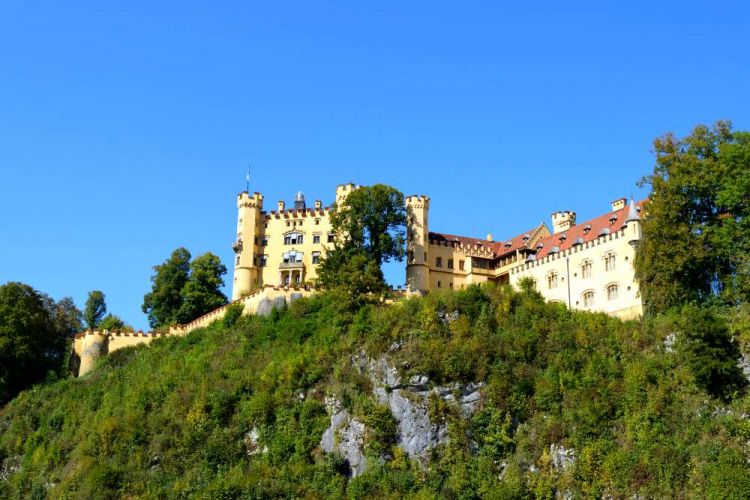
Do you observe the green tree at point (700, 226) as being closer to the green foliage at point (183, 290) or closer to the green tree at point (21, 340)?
the green foliage at point (183, 290)

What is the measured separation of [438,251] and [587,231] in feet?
39.1

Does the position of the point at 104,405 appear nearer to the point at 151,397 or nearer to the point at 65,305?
the point at 151,397

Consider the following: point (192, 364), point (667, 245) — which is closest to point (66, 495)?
point (192, 364)

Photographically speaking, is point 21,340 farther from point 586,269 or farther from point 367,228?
point 586,269

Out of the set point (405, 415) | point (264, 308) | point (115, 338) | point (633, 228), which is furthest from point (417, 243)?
point (405, 415)

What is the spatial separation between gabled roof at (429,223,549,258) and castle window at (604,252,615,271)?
11.1 m

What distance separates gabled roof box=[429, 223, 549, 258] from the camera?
75.2 metres

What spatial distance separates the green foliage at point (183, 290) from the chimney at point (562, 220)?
26.1 metres

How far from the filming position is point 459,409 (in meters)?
52.2

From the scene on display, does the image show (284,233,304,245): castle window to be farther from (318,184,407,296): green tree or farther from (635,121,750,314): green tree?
(635,121,750,314): green tree

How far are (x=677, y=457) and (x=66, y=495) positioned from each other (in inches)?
1263

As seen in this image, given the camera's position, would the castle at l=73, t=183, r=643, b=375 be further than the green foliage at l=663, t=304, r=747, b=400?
Yes

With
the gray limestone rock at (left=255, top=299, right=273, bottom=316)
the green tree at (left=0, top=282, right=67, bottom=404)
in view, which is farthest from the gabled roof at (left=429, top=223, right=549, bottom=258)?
the green tree at (left=0, top=282, right=67, bottom=404)

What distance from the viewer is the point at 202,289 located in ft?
256
